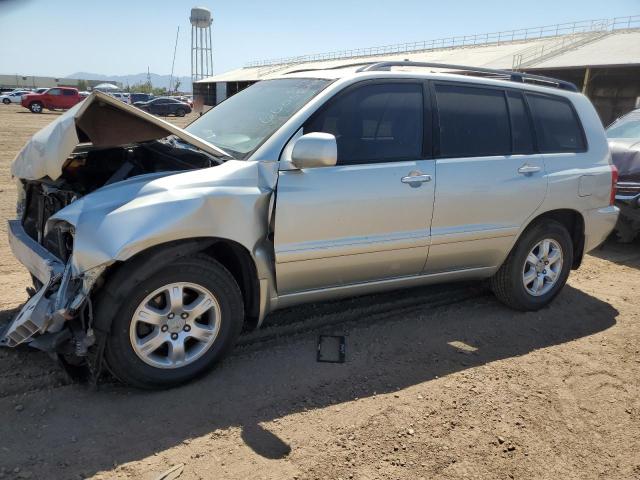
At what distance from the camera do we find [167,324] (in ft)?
10.1

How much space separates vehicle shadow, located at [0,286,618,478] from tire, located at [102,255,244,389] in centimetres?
14

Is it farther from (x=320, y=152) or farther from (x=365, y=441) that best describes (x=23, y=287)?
(x=365, y=441)

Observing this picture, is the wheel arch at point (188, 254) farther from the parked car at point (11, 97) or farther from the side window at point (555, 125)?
the parked car at point (11, 97)

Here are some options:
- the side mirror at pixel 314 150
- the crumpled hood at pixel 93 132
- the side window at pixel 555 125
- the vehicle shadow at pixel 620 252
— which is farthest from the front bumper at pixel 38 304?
the vehicle shadow at pixel 620 252

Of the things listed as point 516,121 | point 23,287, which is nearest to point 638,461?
point 516,121

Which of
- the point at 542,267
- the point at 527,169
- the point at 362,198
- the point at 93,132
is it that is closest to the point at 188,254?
the point at 93,132

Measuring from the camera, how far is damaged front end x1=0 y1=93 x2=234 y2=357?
2.83m

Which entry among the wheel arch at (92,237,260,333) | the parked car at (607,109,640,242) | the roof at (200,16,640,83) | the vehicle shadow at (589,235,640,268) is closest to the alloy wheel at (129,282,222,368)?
the wheel arch at (92,237,260,333)

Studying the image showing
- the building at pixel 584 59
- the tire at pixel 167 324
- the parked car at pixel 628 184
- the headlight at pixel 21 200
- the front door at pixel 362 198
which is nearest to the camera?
the tire at pixel 167 324

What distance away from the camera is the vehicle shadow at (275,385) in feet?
8.86

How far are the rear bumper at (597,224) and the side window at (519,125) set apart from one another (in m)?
0.91

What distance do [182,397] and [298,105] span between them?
1997 millimetres

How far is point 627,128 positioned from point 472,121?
17.1 feet

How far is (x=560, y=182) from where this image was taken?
174 inches
